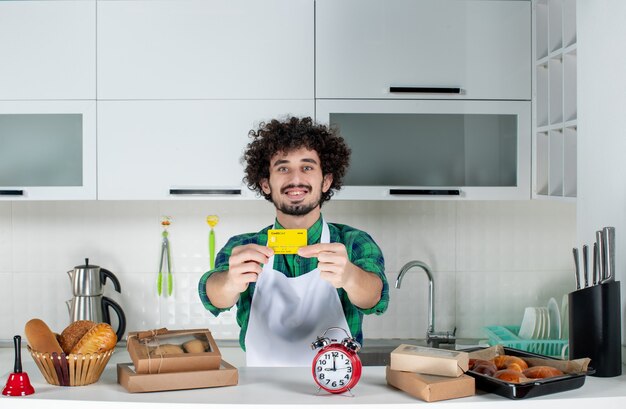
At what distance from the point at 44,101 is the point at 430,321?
1.65 meters

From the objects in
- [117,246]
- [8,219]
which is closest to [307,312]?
[117,246]

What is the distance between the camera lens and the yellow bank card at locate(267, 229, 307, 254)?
1.81 metres

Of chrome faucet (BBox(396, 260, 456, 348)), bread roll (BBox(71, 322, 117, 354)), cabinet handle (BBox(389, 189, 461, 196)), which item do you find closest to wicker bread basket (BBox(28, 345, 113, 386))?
bread roll (BBox(71, 322, 117, 354))

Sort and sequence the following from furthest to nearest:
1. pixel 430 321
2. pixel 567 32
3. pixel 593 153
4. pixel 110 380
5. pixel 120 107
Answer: pixel 430 321 < pixel 120 107 < pixel 567 32 < pixel 593 153 < pixel 110 380

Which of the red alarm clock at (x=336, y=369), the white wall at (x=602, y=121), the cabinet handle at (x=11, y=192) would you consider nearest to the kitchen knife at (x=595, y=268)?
the white wall at (x=602, y=121)

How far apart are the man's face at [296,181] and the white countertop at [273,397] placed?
1.98 ft

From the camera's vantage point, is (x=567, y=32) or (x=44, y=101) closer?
(x=567, y=32)

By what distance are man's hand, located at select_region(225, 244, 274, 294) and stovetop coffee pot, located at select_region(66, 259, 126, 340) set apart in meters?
1.22

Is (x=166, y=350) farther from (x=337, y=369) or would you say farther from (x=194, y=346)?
(x=337, y=369)

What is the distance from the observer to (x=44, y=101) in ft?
9.05

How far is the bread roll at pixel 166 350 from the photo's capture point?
165cm

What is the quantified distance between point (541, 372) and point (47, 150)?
1914 mm

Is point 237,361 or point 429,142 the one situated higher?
point 429,142

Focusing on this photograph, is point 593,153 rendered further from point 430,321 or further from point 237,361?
point 237,361
